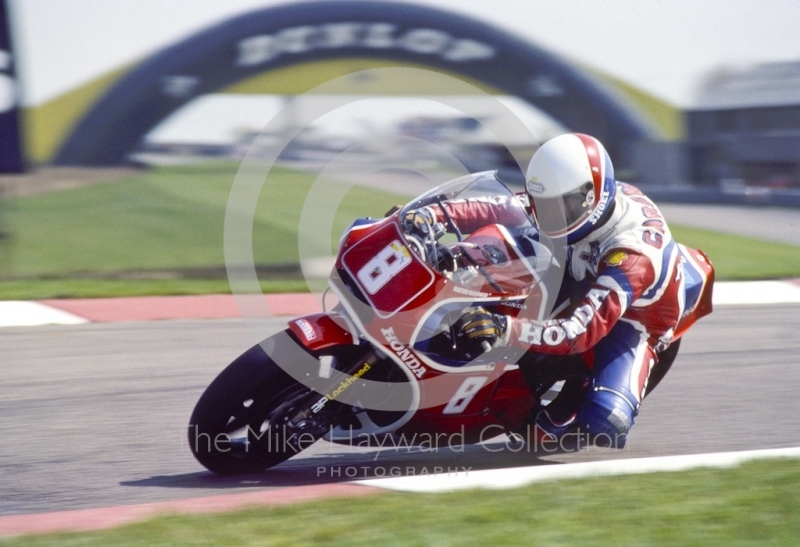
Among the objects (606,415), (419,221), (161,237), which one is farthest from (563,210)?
(161,237)

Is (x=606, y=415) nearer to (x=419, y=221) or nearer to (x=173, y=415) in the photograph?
(x=419, y=221)

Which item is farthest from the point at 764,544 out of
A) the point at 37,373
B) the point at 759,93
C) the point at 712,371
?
the point at 759,93

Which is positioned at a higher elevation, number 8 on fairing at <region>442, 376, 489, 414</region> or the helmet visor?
the helmet visor

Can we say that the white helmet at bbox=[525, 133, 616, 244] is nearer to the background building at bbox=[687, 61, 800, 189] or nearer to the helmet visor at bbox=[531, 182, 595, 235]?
the helmet visor at bbox=[531, 182, 595, 235]

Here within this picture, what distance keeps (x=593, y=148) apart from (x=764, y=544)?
196 cm

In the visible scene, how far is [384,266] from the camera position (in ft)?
13.0

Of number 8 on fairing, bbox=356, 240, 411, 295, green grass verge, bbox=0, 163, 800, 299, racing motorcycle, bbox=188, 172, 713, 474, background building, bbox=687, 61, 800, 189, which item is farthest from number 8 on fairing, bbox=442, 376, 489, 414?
background building, bbox=687, 61, 800, 189

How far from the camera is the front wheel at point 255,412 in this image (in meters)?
4.07

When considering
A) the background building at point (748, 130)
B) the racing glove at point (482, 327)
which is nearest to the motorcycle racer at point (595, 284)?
the racing glove at point (482, 327)

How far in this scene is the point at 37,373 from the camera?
637cm

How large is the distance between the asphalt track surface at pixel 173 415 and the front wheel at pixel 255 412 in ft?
0.62

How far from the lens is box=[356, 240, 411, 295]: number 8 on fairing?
3955mm

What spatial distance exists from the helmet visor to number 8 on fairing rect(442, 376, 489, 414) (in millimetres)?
743

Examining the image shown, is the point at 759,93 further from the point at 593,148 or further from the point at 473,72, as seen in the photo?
the point at 593,148
